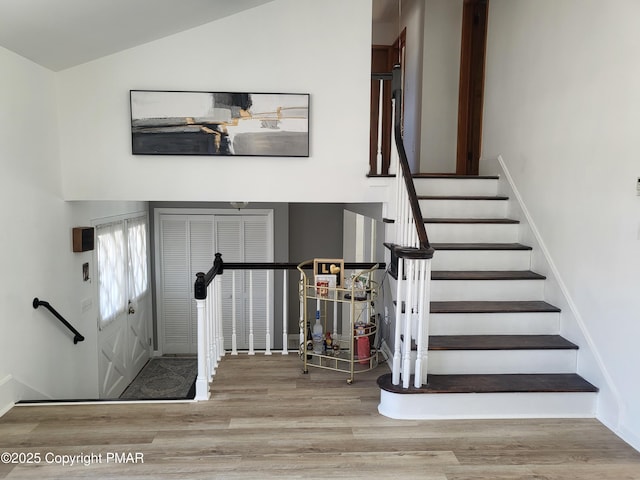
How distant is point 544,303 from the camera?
3.50 meters

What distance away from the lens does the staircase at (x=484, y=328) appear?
289 cm

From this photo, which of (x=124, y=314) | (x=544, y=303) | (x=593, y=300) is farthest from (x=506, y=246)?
(x=124, y=314)

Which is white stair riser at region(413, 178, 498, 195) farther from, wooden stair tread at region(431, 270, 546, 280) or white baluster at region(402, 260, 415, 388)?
white baluster at region(402, 260, 415, 388)

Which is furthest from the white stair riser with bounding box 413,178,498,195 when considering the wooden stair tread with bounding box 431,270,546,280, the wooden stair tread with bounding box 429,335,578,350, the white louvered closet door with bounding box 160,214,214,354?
the white louvered closet door with bounding box 160,214,214,354

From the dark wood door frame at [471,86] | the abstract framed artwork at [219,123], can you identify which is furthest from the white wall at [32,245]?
the dark wood door frame at [471,86]

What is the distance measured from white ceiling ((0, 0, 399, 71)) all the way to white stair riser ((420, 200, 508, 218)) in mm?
2238

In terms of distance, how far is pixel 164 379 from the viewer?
22.4 ft

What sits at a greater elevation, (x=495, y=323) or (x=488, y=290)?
(x=488, y=290)

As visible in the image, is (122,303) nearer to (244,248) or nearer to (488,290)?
(244,248)

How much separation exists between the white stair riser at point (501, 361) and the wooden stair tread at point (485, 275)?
0.61 m

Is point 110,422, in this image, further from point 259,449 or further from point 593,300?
point 593,300

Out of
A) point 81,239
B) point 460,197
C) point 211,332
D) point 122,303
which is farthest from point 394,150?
point 122,303

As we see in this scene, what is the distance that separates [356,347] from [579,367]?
158 cm

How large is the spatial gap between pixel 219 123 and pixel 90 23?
112 centimetres
